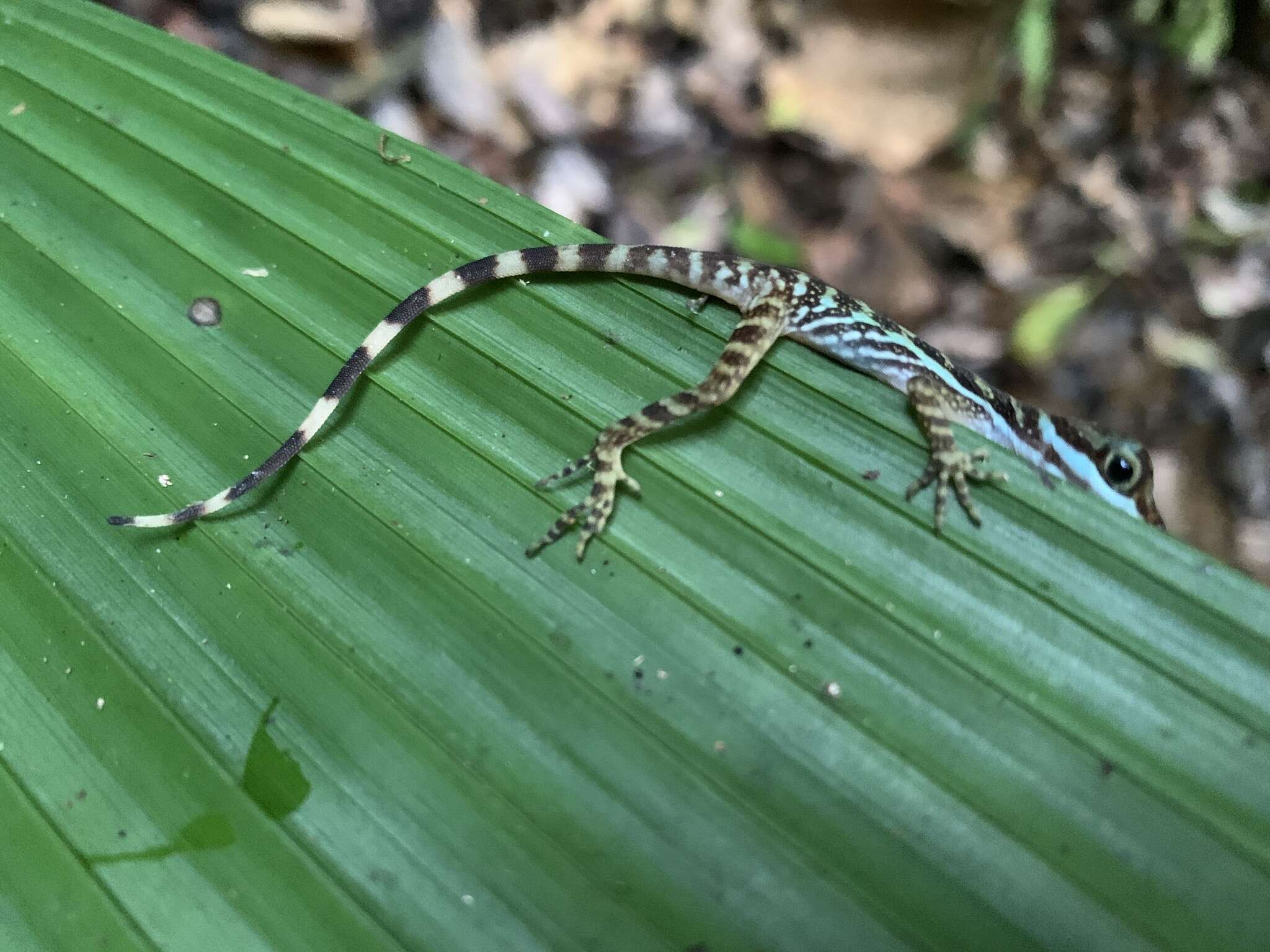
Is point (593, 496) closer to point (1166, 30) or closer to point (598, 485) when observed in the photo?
point (598, 485)

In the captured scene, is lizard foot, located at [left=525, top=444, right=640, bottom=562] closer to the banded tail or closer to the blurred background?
the banded tail

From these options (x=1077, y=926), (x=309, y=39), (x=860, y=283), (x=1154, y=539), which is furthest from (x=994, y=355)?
(x=309, y=39)

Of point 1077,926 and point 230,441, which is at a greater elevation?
point 1077,926

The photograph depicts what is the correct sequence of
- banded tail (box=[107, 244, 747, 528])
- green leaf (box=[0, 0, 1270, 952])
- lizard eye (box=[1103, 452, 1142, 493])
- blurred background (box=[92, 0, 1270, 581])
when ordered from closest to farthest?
1. green leaf (box=[0, 0, 1270, 952])
2. banded tail (box=[107, 244, 747, 528])
3. lizard eye (box=[1103, 452, 1142, 493])
4. blurred background (box=[92, 0, 1270, 581])


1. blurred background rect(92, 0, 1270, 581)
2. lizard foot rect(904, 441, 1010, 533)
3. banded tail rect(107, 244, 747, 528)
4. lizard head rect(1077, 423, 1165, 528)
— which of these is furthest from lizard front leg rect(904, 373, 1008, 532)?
blurred background rect(92, 0, 1270, 581)

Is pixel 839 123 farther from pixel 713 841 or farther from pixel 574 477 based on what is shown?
pixel 713 841
